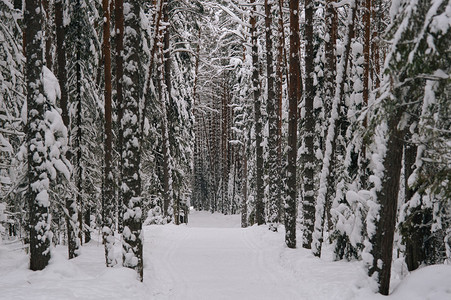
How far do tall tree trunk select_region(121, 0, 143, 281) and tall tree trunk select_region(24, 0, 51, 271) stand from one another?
1.75 m

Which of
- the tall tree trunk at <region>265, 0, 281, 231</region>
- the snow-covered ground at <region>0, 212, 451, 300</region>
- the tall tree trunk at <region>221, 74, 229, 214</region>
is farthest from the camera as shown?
the tall tree trunk at <region>221, 74, 229, 214</region>

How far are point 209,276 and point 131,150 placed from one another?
12.7 feet

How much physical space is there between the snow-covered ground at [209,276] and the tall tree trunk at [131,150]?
61 centimetres

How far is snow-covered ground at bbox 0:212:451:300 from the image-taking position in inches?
228

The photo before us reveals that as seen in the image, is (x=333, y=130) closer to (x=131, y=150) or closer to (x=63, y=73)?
(x=131, y=150)

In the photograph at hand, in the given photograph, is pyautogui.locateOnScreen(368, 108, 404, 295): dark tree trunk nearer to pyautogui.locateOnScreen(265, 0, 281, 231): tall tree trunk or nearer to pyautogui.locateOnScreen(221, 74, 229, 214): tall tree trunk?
pyautogui.locateOnScreen(265, 0, 281, 231): tall tree trunk

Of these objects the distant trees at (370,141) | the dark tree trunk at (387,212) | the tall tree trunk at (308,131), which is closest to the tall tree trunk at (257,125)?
the distant trees at (370,141)

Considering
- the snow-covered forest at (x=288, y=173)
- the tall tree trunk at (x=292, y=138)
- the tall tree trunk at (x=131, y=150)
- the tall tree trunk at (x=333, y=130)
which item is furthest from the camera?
the tall tree trunk at (x=292, y=138)

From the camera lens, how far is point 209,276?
9.41 m

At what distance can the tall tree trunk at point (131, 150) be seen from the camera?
811 cm

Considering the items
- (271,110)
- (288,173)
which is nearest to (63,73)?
(288,173)

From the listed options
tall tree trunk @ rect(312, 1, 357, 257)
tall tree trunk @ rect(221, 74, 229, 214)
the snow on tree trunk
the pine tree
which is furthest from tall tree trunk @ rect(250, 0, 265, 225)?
tall tree trunk @ rect(221, 74, 229, 214)

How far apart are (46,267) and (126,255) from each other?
1.72 m

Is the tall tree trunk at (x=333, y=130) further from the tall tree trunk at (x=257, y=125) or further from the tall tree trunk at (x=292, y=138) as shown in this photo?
the tall tree trunk at (x=257, y=125)
